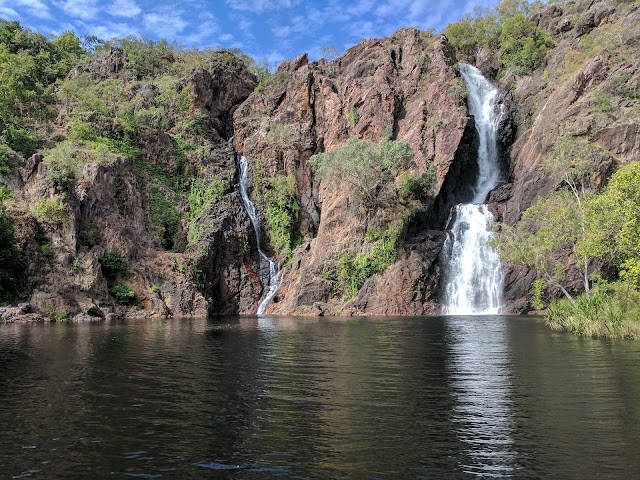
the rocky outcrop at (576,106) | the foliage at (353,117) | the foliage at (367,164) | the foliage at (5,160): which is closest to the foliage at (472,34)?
the rocky outcrop at (576,106)

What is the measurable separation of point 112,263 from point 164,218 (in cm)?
1403

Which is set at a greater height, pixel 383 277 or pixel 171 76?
pixel 171 76

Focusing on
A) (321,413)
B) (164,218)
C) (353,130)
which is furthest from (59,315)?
(353,130)

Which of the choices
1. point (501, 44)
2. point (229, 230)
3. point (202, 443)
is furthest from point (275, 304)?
point (501, 44)

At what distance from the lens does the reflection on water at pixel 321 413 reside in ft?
29.9

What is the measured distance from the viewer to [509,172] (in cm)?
7038

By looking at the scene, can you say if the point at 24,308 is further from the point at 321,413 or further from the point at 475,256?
the point at 475,256

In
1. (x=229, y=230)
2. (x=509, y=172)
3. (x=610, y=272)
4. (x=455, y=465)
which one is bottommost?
(x=455, y=465)

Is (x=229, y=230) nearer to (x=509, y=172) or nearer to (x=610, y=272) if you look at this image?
(x=509, y=172)

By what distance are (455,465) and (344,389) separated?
6717 mm

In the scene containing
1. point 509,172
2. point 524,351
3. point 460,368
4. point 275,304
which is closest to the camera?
point 460,368

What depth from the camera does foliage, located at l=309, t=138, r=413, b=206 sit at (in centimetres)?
6225

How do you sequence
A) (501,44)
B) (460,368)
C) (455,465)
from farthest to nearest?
1. (501,44)
2. (460,368)
3. (455,465)

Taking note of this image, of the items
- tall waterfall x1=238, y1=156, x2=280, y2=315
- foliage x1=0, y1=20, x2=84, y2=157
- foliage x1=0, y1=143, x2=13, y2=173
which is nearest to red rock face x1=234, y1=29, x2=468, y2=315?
tall waterfall x1=238, y1=156, x2=280, y2=315
